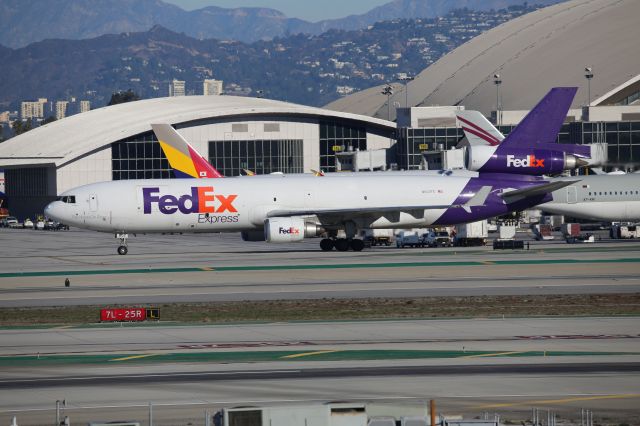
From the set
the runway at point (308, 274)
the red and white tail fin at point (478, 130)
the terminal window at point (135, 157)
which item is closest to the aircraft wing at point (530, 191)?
the runway at point (308, 274)

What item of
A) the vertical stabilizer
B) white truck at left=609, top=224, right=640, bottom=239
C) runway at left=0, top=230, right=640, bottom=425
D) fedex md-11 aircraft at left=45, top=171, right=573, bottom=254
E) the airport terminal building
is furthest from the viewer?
the airport terminal building

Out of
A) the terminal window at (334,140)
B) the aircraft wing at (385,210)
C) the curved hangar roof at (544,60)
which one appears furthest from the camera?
the curved hangar roof at (544,60)

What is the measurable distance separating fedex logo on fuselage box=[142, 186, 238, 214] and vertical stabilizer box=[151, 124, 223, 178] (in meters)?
12.7

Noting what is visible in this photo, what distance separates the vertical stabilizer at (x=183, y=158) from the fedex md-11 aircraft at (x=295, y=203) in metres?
10.9

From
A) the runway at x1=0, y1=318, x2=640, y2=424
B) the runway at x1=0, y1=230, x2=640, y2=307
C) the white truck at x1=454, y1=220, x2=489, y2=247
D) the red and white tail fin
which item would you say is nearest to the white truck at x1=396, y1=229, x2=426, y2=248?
the white truck at x1=454, y1=220, x2=489, y2=247

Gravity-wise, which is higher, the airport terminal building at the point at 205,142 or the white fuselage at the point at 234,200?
the airport terminal building at the point at 205,142

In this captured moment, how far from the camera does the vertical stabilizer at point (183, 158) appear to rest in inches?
2995

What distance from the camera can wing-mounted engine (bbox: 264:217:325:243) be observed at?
2375 inches

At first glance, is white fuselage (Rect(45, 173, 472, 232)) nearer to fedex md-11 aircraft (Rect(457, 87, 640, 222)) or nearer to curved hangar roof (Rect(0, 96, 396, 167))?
fedex md-11 aircraft (Rect(457, 87, 640, 222))

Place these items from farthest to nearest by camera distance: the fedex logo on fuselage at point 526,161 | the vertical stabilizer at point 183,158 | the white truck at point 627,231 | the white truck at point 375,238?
the vertical stabilizer at point 183,158
the white truck at point 375,238
the white truck at point 627,231
the fedex logo on fuselage at point 526,161

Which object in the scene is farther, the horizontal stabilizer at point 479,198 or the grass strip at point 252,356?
the horizontal stabilizer at point 479,198

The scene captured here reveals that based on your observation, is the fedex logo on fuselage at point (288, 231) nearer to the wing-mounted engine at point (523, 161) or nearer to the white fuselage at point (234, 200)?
the white fuselage at point (234, 200)

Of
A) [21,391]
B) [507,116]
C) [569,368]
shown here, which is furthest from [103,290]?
[507,116]

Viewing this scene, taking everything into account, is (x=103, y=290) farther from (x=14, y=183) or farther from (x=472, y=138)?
(x=14, y=183)
